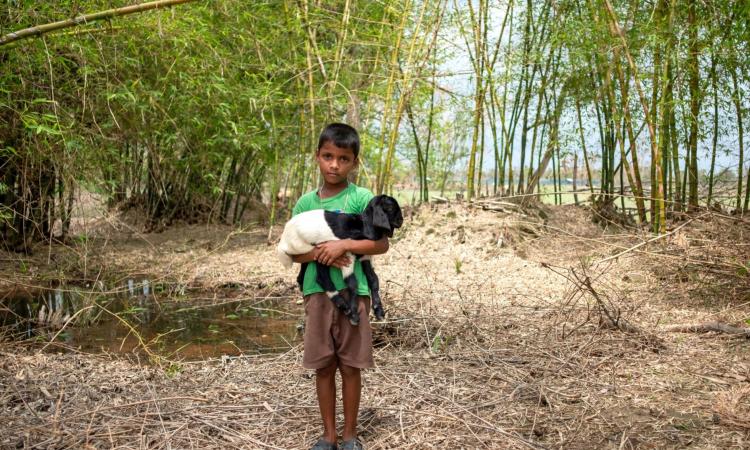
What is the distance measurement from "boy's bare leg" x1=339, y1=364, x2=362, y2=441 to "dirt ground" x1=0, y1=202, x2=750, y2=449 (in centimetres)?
13

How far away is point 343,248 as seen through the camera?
74.8 inches

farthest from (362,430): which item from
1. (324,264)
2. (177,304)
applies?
(177,304)

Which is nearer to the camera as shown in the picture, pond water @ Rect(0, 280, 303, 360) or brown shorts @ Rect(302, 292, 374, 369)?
brown shorts @ Rect(302, 292, 374, 369)

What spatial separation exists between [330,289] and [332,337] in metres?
0.14

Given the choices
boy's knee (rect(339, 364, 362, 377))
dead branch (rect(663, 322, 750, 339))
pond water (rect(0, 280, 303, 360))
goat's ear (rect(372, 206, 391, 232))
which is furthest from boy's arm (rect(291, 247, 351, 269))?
dead branch (rect(663, 322, 750, 339))

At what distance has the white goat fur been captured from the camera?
6.29 feet

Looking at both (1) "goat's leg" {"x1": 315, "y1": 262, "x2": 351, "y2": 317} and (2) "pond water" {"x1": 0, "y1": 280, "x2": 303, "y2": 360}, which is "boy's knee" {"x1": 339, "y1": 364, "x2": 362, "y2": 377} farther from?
(2) "pond water" {"x1": 0, "y1": 280, "x2": 303, "y2": 360}

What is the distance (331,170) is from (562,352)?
1.55 m

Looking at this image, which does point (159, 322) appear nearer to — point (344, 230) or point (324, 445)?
point (324, 445)

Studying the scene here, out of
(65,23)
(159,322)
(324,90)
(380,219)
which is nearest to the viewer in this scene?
(380,219)

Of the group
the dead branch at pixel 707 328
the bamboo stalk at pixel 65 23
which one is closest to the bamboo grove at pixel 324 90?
the bamboo stalk at pixel 65 23

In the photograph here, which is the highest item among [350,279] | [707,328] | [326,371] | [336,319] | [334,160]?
[334,160]

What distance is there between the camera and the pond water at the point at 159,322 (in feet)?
11.1

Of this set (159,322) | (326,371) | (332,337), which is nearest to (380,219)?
(332,337)
